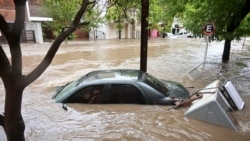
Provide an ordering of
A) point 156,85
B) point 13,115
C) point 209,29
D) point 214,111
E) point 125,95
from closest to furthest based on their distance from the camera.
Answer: point 13,115, point 214,111, point 125,95, point 156,85, point 209,29

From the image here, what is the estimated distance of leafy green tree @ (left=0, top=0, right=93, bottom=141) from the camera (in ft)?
9.35

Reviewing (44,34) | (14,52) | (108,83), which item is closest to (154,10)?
(108,83)

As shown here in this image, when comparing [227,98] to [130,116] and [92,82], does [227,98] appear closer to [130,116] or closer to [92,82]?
[130,116]

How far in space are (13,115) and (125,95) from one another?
2.88 metres

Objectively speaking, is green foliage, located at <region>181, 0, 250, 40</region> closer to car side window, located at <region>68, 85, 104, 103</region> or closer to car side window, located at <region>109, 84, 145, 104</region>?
car side window, located at <region>109, 84, 145, 104</region>

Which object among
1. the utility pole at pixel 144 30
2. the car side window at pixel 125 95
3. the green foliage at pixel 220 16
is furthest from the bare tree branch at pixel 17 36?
the green foliage at pixel 220 16

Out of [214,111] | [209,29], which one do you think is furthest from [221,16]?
[214,111]

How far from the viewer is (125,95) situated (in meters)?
5.61

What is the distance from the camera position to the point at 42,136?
500 centimetres

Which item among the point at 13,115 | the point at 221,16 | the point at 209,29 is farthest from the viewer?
the point at 221,16

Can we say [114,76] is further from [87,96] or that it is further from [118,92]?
[87,96]

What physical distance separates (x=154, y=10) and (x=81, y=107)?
3590mm

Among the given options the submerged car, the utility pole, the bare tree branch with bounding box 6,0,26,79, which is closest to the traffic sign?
the utility pole

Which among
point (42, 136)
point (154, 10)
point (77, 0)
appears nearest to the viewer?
point (42, 136)
